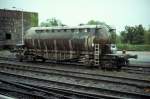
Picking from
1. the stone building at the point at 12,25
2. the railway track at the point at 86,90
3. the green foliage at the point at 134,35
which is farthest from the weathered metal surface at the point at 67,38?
the green foliage at the point at 134,35

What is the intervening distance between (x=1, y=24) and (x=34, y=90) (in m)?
34.3

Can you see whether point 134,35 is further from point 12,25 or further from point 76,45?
point 76,45

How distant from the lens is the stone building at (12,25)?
43531mm

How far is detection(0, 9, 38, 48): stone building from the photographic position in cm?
4353

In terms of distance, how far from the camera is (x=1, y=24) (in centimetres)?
4331

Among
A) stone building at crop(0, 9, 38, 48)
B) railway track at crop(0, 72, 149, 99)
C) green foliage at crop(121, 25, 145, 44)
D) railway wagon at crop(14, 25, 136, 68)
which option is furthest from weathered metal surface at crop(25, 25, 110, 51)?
green foliage at crop(121, 25, 145, 44)

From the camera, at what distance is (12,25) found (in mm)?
44656

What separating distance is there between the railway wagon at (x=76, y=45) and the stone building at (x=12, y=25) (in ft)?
70.8

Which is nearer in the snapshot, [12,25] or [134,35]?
[12,25]

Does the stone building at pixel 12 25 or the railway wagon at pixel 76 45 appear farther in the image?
the stone building at pixel 12 25

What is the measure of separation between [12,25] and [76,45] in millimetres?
27487

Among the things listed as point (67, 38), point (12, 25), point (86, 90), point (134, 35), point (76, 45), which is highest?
point (12, 25)

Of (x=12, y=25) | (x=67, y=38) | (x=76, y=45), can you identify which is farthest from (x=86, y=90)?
(x=12, y=25)

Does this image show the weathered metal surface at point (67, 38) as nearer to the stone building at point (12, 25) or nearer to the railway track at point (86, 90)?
the railway track at point (86, 90)
